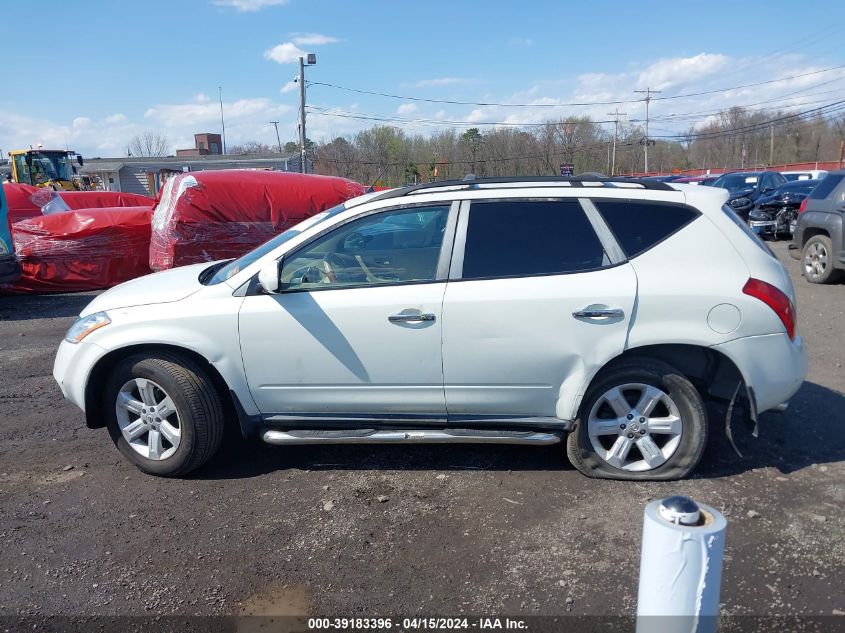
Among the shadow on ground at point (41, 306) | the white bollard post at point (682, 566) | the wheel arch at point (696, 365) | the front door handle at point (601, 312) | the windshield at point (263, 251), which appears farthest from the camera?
the shadow on ground at point (41, 306)

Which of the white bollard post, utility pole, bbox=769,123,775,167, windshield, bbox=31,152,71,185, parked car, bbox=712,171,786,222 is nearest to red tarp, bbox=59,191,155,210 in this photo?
Answer: the white bollard post

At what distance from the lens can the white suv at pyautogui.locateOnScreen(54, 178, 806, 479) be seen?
3.88 m

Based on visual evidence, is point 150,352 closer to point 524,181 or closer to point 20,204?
point 524,181

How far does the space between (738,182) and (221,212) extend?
17419 millimetres

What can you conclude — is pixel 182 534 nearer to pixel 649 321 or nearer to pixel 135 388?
pixel 135 388

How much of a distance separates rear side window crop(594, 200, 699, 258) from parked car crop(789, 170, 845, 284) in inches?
302

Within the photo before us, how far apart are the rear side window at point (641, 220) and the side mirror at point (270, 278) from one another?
6.47 feet

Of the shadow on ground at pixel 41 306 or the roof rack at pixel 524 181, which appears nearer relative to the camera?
the roof rack at pixel 524 181

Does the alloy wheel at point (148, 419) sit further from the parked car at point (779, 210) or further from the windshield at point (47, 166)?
the windshield at point (47, 166)

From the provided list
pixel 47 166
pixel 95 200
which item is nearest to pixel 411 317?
pixel 95 200

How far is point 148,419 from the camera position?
4.24m

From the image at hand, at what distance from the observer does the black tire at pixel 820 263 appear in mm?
10422

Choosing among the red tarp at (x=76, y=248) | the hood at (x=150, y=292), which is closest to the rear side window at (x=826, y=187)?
the hood at (x=150, y=292)

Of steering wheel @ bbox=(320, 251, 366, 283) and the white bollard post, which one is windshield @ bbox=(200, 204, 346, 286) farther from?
the white bollard post
